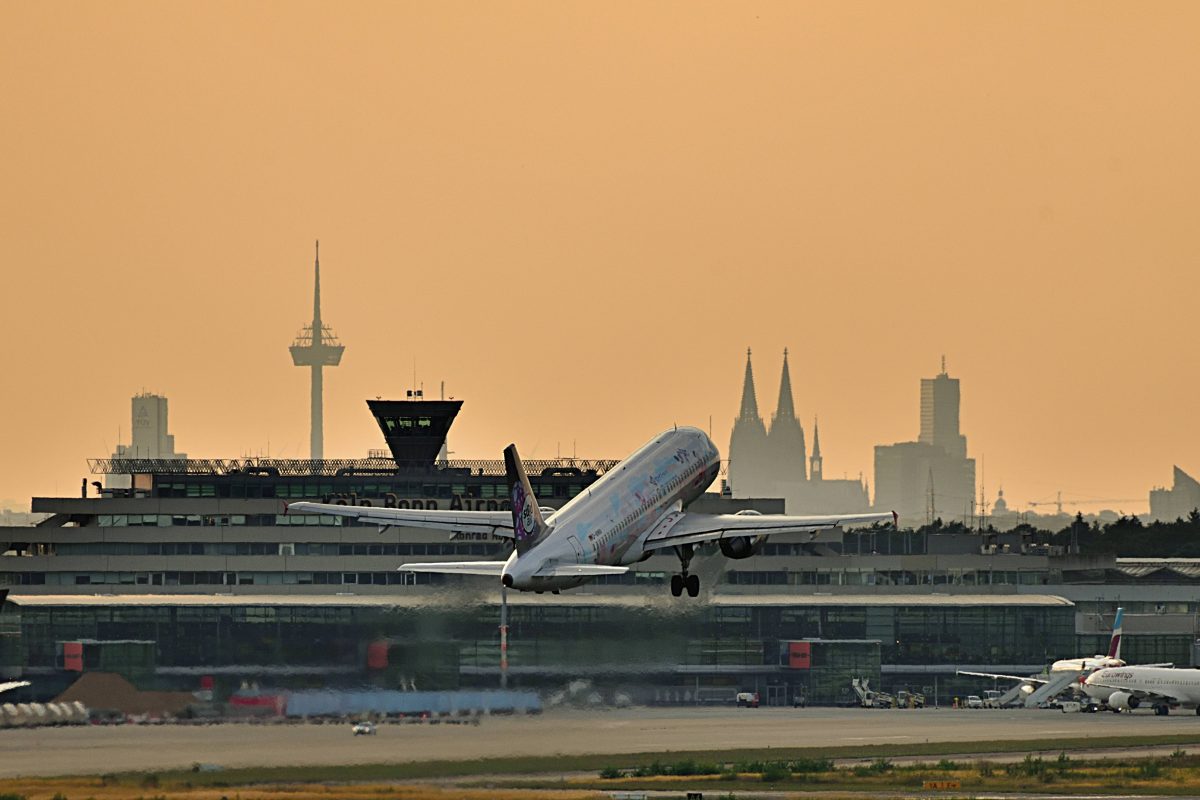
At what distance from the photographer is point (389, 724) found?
493 feet

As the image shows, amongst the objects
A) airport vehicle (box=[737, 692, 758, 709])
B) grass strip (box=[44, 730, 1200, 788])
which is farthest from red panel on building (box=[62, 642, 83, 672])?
airport vehicle (box=[737, 692, 758, 709])

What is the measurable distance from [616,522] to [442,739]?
59.6 ft

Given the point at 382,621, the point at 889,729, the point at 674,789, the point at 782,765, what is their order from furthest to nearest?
the point at 889,729, the point at 382,621, the point at 782,765, the point at 674,789

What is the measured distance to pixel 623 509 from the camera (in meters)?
136

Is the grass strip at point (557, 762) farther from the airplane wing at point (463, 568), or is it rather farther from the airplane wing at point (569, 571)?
the airplane wing at point (569, 571)

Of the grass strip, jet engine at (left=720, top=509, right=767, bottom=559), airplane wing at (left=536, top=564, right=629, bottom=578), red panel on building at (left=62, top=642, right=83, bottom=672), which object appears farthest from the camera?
red panel on building at (left=62, top=642, right=83, bottom=672)

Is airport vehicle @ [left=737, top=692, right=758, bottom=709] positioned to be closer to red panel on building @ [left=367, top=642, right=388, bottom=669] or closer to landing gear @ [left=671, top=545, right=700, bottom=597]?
landing gear @ [left=671, top=545, right=700, bottom=597]

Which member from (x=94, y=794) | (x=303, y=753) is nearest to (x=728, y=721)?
(x=303, y=753)

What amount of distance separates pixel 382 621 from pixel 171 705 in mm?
14052

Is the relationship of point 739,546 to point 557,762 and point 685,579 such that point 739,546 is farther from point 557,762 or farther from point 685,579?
point 557,762

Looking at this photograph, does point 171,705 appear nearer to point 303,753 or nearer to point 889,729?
point 303,753

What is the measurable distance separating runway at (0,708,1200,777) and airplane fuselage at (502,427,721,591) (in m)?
12.5

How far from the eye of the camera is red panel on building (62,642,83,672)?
6540 inches

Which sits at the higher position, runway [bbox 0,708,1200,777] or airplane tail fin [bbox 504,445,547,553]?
airplane tail fin [bbox 504,445,547,553]
